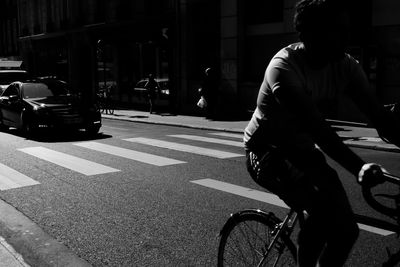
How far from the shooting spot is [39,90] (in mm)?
15102

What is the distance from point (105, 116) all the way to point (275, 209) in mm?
16672

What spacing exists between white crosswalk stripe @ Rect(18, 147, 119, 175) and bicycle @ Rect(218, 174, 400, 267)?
5.52 meters

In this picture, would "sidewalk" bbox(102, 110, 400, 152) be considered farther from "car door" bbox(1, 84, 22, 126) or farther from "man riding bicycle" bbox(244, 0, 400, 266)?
"man riding bicycle" bbox(244, 0, 400, 266)

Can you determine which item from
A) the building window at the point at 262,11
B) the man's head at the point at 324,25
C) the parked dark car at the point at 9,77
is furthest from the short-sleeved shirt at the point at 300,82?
the parked dark car at the point at 9,77

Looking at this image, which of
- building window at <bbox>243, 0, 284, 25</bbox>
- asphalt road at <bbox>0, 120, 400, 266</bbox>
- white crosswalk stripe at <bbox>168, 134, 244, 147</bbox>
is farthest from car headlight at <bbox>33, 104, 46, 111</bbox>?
building window at <bbox>243, 0, 284, 25</bbox>

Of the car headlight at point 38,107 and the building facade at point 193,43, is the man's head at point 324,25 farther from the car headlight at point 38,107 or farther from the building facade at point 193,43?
the building facade at point 193,43

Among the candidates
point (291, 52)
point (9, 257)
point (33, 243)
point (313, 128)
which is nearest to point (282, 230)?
point (313, 128)

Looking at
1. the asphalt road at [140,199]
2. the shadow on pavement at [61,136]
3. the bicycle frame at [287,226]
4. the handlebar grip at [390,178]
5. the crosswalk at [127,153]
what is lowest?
the shadow on pavement at [61,136]

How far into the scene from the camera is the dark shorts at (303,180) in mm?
2643

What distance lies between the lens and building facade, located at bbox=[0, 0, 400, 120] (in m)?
15.1

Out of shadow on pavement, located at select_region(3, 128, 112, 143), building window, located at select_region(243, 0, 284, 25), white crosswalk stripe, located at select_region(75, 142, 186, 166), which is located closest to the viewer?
white crosswalk stripe, located at select_region(75, 142, 186, 166)

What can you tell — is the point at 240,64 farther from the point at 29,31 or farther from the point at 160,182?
the point at 29,31

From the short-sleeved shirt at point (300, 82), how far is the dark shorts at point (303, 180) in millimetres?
71

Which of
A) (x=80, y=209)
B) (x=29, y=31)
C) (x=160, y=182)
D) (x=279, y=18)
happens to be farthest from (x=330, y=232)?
(x=29, y=31)
